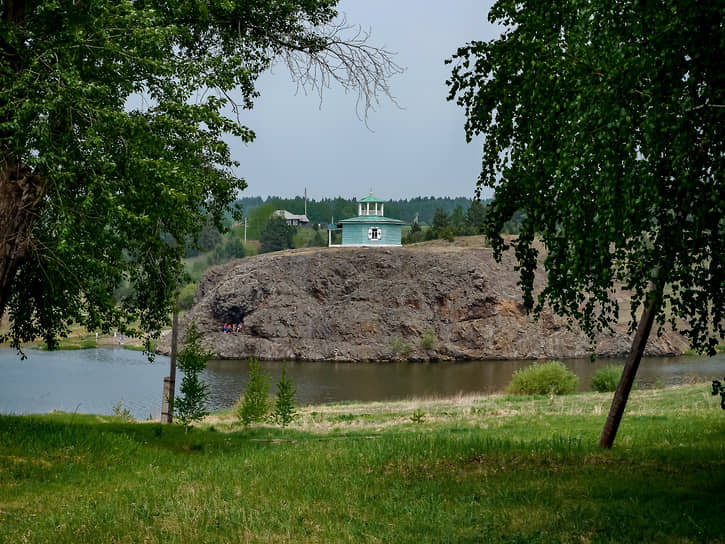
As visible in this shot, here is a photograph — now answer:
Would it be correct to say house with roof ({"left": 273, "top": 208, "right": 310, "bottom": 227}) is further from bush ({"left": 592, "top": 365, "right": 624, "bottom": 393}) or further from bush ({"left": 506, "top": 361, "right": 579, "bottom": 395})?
bush ({"left": 506, "top": 361, "right": 579, "bottom": 395})

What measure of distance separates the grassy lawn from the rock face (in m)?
57.9

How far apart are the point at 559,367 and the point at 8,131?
28.7m

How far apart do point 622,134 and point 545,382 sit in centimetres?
2879

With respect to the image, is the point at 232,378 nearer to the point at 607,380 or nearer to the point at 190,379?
the point at 607,380

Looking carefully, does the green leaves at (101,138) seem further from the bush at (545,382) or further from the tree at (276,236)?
the tree at (276,236)

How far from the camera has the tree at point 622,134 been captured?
18.7ft

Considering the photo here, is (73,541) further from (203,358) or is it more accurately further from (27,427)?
(203,358)

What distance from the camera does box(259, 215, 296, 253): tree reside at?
130 meters

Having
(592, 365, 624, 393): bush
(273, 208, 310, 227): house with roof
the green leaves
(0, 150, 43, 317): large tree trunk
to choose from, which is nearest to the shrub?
(592, 365, 624, 393): bush

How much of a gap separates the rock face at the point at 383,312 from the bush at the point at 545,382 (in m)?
35.7

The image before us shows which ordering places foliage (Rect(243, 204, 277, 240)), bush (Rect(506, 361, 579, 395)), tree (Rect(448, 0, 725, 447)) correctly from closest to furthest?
1. tree (Rect(448, 0, 725, 447))
2. bush (Rect(506, 361, 579, 395))
3. foliage (Rect(243, 204, 277, 240))

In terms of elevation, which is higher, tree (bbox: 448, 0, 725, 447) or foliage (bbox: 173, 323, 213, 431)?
tree (bbox: 448, 0, 725, 447)

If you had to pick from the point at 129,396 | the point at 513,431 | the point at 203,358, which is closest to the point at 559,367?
the point at 513,431

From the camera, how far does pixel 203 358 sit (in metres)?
16.8
